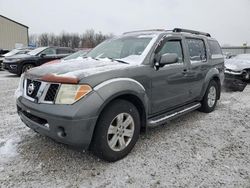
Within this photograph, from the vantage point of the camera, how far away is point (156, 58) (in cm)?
346

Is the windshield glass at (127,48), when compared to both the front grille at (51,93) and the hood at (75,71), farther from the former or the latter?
the front grille at (51,93)

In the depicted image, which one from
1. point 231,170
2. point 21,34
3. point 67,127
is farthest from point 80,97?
point 21,34

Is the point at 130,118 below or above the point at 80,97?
below

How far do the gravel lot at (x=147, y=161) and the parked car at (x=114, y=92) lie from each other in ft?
0.98

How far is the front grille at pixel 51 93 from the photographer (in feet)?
8.54

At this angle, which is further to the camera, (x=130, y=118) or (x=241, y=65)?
(x=241, y=65)

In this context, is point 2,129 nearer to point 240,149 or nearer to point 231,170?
point 231,170

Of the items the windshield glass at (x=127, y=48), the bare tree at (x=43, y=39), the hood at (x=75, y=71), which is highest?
the bare tree at (x=43, y=39)

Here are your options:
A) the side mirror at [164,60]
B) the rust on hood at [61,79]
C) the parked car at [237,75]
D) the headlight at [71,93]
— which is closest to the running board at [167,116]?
the side mirror at [164,60]

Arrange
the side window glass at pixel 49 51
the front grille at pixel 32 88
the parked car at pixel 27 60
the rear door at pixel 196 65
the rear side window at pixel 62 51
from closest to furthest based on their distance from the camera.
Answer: the front grille at pixel 32 88 < the rear door at pixel 196 65 < the parked car at pixel 27 60 < the side window glass at pixel 49 51 < the rear side window at pixel 62 51

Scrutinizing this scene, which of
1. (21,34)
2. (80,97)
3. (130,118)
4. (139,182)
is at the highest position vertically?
(21,34)

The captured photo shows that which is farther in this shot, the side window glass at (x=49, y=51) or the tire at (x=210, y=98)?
Answer: the side window glass at (x=49, y=51)

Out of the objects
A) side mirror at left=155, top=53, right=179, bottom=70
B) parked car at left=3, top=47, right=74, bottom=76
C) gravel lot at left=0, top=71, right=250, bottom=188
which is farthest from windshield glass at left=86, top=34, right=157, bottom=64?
parked car at left=3, top=47, right=74, bottom=76

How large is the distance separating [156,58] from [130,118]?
104 centimetres
